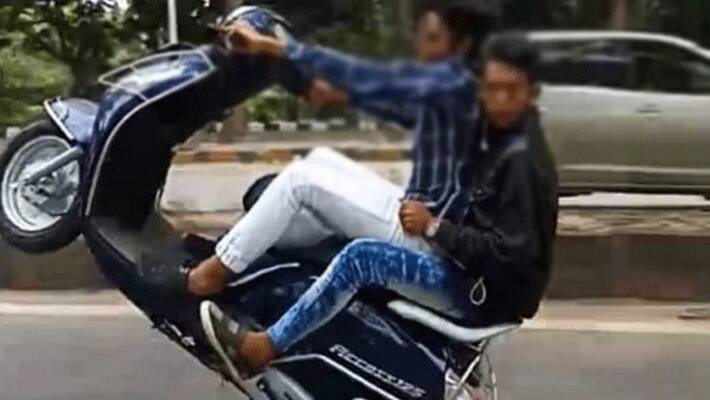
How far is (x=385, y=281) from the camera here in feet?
11.6

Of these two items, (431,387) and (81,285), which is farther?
(81,285)

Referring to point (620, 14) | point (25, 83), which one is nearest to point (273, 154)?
point (620, 14)

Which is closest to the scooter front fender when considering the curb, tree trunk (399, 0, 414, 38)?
the curb

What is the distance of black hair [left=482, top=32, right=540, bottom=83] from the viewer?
3.24 metres

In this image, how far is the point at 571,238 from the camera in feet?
22.8

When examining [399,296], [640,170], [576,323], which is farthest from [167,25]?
[576,323]

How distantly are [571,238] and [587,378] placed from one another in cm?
115

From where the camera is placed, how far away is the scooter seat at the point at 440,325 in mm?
3584

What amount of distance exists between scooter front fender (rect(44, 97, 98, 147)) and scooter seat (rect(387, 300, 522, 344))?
92 cm

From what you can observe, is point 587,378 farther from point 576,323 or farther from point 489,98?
point 489,98

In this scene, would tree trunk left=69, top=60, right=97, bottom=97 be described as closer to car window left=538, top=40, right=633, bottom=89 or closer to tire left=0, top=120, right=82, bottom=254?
tire left=0, top=120, right=82, bottom=254

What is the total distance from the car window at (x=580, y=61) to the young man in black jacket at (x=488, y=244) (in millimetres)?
39

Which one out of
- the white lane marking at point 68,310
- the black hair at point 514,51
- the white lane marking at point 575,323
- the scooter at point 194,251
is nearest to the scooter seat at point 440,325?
the scooter at point 194,251

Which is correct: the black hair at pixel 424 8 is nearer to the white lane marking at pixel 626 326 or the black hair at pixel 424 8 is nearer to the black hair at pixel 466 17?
the black hair at pixel 466 17
